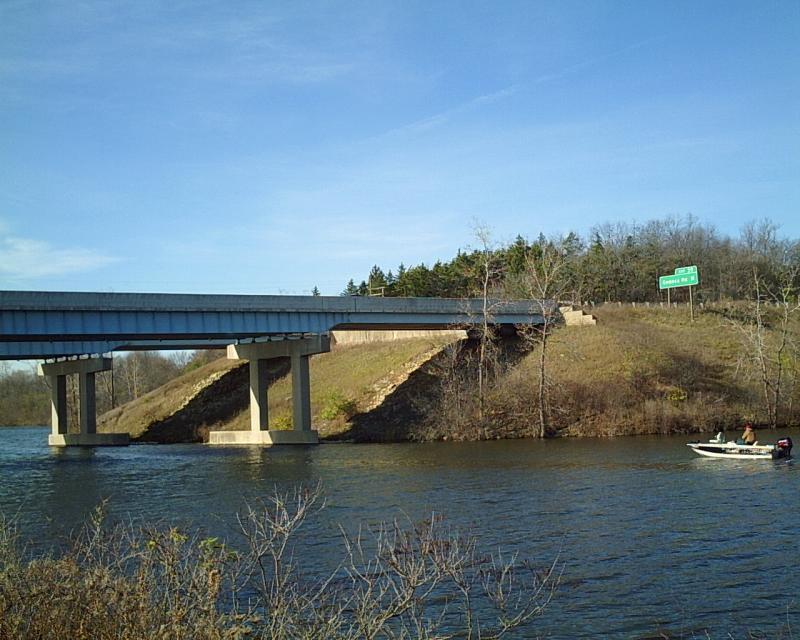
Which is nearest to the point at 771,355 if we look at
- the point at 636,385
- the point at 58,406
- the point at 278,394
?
the point at 636,385

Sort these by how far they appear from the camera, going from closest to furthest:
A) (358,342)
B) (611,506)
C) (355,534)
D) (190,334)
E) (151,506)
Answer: (355,534) < (611,506) < (151,506) < (190,334) < (358,342)

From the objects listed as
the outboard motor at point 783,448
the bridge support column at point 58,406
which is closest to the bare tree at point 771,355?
the outboard motor at point 783,448

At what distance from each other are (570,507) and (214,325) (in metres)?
38.3

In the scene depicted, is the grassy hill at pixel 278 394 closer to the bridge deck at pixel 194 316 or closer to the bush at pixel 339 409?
the bush at pixel 339 409

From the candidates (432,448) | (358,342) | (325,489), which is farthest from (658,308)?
(325,489)

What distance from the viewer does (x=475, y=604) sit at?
18.6 meters

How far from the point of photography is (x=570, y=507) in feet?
102

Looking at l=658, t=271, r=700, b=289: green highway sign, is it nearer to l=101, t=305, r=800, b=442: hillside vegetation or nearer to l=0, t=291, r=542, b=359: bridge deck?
l=101, t=305, r=800, b=442: hillside vegetation

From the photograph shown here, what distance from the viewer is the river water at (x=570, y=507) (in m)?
18.6

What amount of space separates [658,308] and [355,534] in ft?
267

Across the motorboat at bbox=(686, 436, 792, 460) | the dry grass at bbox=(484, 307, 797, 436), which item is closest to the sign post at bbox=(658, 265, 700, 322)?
the dry grass at bbox=(484, 307, 797, 436)

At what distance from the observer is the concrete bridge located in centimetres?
5594

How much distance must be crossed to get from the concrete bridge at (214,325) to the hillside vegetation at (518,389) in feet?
13.4

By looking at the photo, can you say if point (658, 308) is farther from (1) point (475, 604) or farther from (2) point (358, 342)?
(1) point (475, 604)
